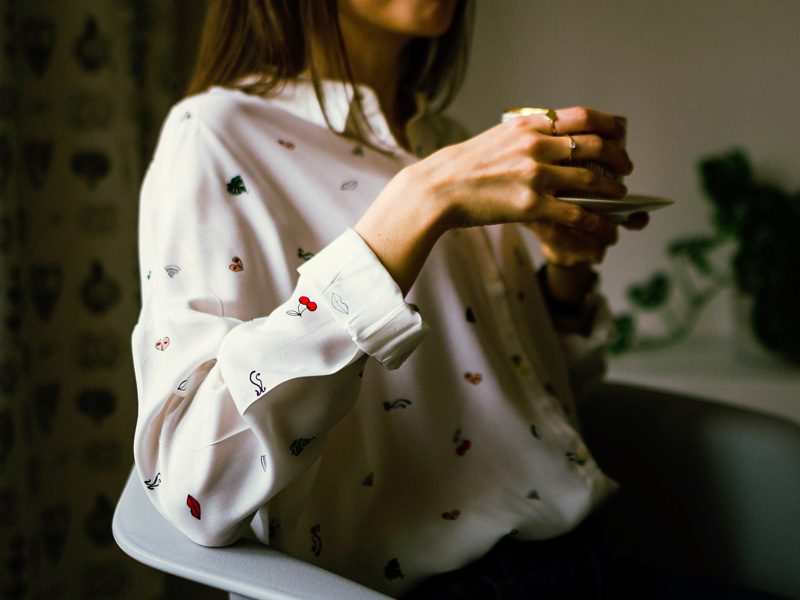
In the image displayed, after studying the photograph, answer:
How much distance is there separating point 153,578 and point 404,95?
0.91 meters

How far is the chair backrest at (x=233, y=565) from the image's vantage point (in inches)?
20.5

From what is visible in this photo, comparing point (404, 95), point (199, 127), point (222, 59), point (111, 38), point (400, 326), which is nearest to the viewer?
point (400, 326)

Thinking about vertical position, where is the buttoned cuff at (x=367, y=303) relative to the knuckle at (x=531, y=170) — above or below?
below

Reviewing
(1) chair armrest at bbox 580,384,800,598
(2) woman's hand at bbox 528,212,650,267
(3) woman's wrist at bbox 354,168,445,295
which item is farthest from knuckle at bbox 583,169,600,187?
(1) chair armrest at bbox 580,384,800,598

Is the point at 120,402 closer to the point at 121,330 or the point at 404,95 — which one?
the point at 121,330

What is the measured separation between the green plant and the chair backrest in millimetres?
1396

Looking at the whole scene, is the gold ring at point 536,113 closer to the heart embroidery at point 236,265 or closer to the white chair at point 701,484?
the heart embroidery at point 236,265

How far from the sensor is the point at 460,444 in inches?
30.1

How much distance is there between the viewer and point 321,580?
0.53m

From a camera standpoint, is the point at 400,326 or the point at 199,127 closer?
the point at 400,326

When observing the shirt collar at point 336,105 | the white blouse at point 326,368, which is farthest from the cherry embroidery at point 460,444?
the shirt collar at point 336,105

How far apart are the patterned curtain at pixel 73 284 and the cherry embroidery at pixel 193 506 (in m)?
0.57

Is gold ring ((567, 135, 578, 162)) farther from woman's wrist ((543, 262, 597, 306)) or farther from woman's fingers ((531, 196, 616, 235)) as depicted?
woman's wrist ((543, 262, 597, 306))

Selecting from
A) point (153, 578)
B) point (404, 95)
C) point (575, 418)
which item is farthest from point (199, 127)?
point (153, 578)
